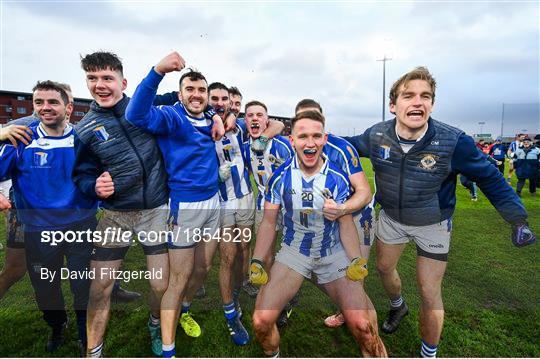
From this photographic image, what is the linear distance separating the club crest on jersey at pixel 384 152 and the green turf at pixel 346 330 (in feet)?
6.25

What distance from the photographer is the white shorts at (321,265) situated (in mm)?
2607

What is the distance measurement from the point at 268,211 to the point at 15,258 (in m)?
2.66

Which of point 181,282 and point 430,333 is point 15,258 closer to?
point 181,282

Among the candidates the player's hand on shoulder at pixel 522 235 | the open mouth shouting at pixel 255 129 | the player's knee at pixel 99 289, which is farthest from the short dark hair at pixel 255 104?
the player's hand on shoulder at pixel 522 235

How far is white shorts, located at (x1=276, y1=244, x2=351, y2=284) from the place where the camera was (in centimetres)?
261

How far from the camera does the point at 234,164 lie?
142 inches

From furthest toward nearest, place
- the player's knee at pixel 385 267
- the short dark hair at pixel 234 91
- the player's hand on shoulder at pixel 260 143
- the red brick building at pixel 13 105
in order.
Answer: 1. the red brick building at pixel 13 105
2. the short dark hair at pixel 234 91
3. the player's hand on shoulder at pixel 260 143
4. the player's knee at pixel 385 267

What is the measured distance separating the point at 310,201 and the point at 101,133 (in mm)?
1883

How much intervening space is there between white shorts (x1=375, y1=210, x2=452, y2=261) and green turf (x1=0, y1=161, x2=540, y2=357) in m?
1.02

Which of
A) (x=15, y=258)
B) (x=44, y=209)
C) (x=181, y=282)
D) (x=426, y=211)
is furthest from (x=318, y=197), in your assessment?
(x=15, y=258)

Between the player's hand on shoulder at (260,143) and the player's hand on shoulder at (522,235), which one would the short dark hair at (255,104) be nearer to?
the player's hand on shoulder at (260,143)

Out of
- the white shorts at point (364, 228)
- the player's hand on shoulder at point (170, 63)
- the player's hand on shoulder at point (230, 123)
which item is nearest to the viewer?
the player's hand on shoulder at point (170, 63)
